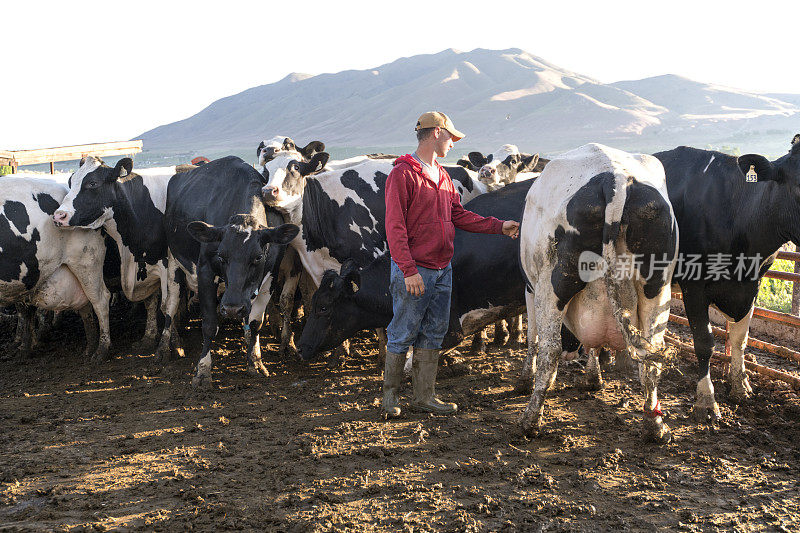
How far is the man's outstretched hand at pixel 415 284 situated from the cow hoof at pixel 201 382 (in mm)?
2845

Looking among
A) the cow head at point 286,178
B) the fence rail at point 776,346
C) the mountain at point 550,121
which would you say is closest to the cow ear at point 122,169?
the cow head at point 286,178

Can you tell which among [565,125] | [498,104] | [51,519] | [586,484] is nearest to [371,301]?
[586,484]

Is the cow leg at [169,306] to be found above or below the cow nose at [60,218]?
below

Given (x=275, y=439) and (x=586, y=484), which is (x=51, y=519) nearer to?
(x=275, y=439)

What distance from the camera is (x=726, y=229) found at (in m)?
5.79

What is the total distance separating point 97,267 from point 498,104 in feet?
554

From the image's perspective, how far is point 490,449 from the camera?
522cm

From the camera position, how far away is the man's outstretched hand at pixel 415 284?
5.32 meters

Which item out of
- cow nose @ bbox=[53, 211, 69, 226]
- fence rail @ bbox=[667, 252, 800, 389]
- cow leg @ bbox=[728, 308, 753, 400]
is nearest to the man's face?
cow leg @ bbox=[728, 308, 753, 400]

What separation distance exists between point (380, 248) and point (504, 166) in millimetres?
4166

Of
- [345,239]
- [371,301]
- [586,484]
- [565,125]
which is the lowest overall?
[586,484]

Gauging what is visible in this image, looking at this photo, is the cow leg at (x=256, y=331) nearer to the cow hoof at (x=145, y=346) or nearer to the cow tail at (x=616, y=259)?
the cow hoof at (x=145, y=346)

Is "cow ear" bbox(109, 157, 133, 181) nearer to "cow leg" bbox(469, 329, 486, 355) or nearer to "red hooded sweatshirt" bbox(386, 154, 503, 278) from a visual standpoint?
"red hooded sweatshirt" bbox(386, 154, 503, 278)

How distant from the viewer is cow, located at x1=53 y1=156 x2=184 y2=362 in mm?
8430
